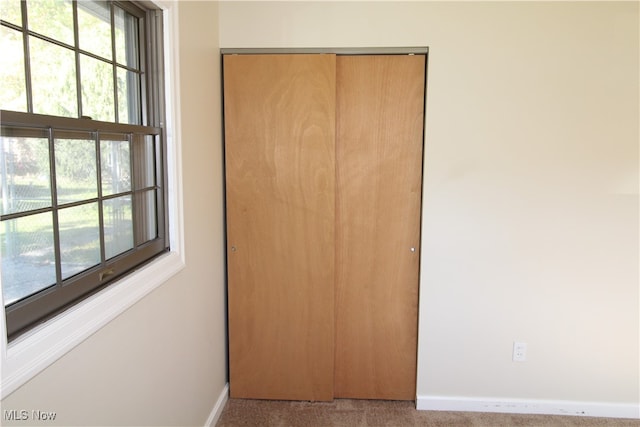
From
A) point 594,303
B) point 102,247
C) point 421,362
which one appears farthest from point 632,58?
point 102,247

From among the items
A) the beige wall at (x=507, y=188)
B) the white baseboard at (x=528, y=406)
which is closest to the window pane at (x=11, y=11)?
the beige wall at (x=507, y=188)

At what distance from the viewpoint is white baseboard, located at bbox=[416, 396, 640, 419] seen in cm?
252

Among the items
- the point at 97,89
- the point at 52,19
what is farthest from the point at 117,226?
the point at 52,19

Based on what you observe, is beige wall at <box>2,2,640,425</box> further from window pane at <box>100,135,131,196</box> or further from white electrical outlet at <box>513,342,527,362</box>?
window pane at <box>100,135,131,196</box>

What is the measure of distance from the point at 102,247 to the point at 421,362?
181 centimetres

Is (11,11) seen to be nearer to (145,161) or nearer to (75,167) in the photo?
(75,167)

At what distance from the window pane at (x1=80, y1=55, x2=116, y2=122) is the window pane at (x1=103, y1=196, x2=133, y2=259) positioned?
0.90ft

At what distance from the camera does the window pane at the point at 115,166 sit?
1.47 m

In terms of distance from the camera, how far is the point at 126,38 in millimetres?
1636

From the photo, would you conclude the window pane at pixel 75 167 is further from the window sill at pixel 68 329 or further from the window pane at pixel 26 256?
the window sill at pixel 68 329

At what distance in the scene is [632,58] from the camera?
230 centimetres

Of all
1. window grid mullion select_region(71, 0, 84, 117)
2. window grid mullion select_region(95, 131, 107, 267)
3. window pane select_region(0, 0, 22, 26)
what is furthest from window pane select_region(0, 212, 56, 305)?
window pane select_region(0, 0, 22, 26)

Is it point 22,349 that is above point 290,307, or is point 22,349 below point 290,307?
above

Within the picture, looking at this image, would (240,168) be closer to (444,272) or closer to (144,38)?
(144,38)
